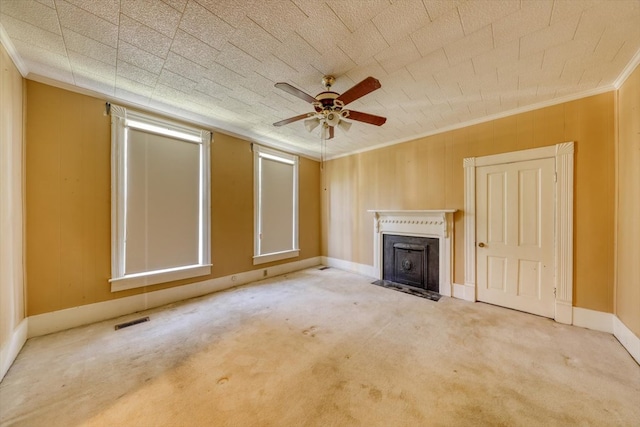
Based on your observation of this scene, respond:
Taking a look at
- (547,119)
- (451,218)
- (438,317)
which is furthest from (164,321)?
(547,119)

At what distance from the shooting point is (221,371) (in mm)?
1882

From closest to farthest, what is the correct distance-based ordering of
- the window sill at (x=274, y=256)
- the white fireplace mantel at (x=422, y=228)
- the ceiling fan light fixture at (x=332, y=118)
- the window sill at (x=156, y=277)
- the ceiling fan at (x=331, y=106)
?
the ceiling fan at (x=331, y=106) → the ceiling fan light fixture at (x=332, y=118) → the window sill at (x=156, y=277) → the white fireplace mantel at (x=422, y=228) → the window sill at (x=274, y=256)

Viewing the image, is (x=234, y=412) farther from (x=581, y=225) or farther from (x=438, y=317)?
(x=581, y=225)

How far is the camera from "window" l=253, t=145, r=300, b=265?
14.5 feet

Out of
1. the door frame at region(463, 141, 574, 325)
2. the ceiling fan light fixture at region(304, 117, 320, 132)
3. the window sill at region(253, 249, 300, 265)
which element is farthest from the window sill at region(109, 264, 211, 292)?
the door frame at region(463, 141, 574, 325)

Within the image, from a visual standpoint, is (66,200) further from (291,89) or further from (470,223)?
(470,223)

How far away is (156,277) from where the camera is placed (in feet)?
10.3

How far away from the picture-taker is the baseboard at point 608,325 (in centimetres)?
210

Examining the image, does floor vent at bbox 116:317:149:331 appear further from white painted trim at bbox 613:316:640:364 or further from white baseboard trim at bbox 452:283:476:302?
white painted trim at bbox 613:316:640:364

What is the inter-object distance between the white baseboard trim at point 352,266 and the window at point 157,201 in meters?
2.77

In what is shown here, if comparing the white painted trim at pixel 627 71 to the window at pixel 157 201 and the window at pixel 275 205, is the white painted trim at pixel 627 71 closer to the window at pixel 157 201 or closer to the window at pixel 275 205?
the window at pixel 275 205

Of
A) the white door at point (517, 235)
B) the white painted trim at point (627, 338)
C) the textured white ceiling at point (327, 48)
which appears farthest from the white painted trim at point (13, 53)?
the white painted trim at point (627, 338)

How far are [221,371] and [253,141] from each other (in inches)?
142

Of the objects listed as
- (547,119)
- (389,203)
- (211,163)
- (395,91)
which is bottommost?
(389,203)
